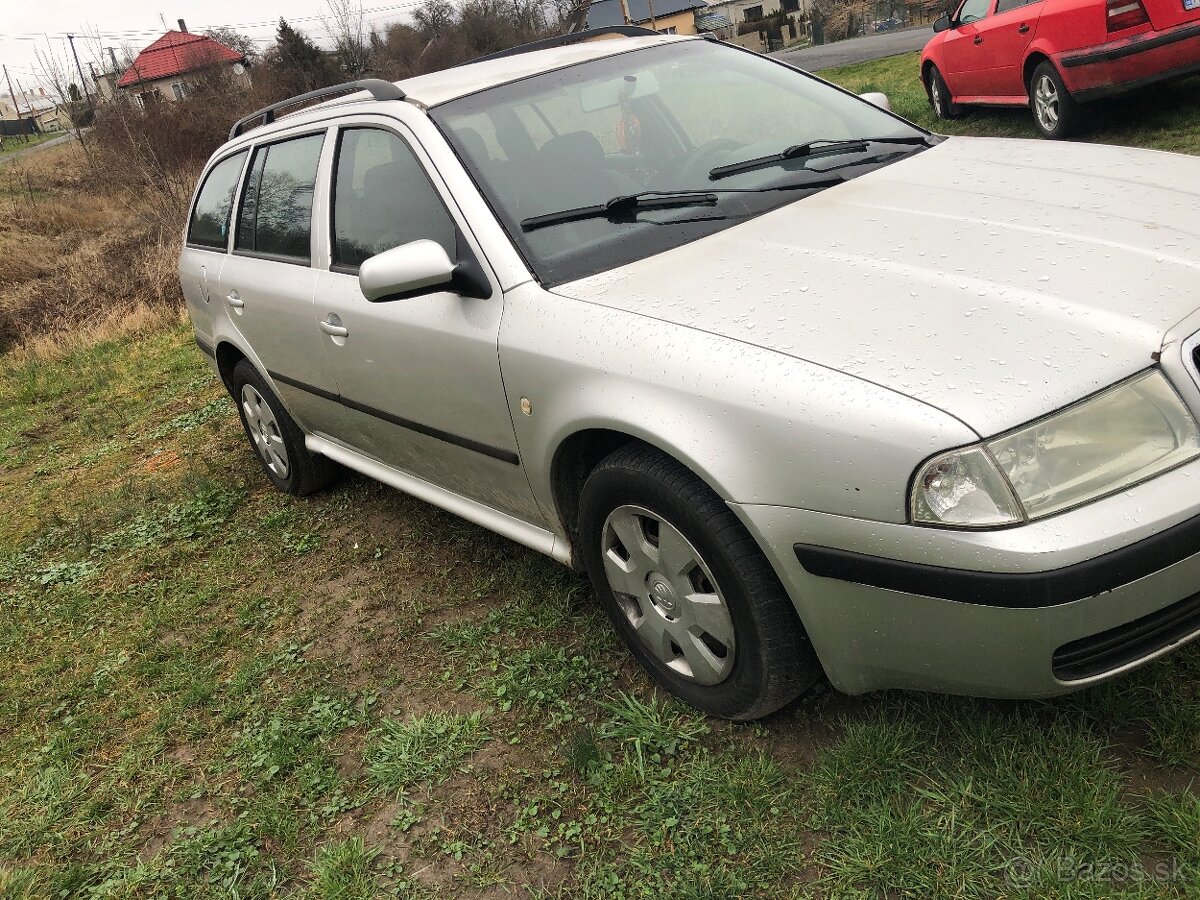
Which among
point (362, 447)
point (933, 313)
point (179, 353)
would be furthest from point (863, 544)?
point (179, 353)

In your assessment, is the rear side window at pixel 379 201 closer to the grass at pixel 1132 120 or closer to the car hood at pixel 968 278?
the car hood at pixel 968 278

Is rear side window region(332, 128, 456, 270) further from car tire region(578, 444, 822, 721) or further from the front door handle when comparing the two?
car tire region(578, 444, 822, 721)

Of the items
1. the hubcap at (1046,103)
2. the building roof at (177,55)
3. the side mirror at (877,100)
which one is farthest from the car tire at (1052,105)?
the building roof at (177,55)

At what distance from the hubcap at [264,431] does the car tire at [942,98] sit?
7736mm

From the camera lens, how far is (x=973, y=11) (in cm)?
920

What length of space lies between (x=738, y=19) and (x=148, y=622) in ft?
220

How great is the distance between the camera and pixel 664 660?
107 inches

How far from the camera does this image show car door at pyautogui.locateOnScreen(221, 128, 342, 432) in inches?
147

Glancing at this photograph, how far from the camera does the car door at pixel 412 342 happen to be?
2.86 metres

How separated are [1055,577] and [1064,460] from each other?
0.73 feet

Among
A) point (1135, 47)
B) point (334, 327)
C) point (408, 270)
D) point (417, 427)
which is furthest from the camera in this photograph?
point (1135, 47)

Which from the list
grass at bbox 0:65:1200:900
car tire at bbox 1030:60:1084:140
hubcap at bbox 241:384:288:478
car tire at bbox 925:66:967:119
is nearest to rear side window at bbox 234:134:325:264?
hubcap at bbox 241:384:288:478

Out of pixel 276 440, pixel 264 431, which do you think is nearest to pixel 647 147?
pixel 276 440

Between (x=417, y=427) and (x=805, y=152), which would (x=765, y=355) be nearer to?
(x=805, y=152)
